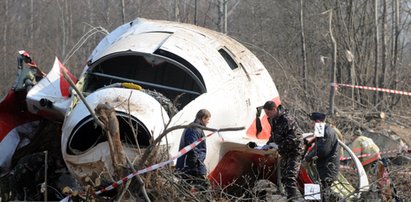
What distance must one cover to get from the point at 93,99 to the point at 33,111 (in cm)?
244

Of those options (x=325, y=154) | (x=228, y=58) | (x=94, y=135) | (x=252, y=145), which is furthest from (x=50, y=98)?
(x=325, y=154)

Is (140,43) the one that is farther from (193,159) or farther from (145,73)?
(193,159)

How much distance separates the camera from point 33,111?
30.6 feet

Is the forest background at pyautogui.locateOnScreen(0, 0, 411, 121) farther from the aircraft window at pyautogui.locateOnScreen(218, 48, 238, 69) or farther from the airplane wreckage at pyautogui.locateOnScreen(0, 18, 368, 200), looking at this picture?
the aircraft window at pyautogui.locateOnScreen(218, 48, 238, 69)

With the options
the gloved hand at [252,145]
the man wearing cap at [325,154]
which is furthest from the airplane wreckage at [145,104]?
the man wearing cap at [325,154]

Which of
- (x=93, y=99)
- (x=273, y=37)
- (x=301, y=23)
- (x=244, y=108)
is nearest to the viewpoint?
(x=93, y=99)

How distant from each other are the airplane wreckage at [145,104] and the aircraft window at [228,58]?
22 mm

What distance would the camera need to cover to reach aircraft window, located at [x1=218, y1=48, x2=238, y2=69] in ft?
30.6

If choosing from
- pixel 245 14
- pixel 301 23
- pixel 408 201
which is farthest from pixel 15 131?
pixel 245 14

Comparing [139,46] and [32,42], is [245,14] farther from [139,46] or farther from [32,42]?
[139,46]

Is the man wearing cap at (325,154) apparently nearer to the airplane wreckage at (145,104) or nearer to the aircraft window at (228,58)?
the airplane wreckage at (145,104)

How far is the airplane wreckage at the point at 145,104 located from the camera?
6949 mm

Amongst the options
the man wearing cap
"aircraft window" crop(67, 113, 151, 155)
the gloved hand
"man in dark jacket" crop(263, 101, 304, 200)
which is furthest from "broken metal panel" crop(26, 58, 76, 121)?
the man wearing cap

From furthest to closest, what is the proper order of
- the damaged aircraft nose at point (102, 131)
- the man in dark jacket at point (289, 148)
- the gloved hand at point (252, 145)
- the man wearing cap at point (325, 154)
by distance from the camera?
the man wearing cap at point (325, 154) → the gloved hand at point (252, 145) → the man in dark jacket at point (289, 148) → the damaged aircraft nose at point (102, 131)
